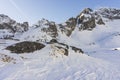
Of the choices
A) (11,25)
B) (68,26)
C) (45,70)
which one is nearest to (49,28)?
(68,26)

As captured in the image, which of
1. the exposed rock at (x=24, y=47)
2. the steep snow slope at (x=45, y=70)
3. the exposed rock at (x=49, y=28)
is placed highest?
the exposed rock at (x=49, y=28)

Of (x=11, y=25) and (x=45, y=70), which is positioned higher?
(x=11, y=25)

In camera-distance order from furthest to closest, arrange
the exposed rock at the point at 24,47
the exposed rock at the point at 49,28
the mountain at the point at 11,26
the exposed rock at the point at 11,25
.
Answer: the exposed rock at the point at 11,25 < the mountain at the point at 11,26 < the exposed rock at the point at 49,28 < the exposed rock at the point at 24,47

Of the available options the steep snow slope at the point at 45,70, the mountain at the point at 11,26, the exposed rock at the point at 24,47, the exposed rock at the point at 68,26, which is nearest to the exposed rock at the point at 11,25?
the mountain at the point at 11,26

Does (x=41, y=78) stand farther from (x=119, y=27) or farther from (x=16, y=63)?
(x=119, y=27)

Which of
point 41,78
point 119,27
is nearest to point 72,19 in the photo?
point 119,27

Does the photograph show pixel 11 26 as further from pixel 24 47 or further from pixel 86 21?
pixel 24 47

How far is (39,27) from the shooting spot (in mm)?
135625

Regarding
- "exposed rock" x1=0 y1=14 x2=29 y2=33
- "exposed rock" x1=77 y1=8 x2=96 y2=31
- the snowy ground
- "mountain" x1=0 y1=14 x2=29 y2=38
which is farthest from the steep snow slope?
"exposed rock" x1=0 y1=14 x2=29 y2=33

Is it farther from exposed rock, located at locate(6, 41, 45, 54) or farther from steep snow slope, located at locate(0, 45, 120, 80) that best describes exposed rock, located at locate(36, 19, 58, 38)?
steep snow slope, located at locate(0, 45, 120, 80)

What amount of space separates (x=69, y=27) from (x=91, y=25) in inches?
688

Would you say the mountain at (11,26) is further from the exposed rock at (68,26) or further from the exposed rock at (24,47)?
the exposed rock at (24,47)

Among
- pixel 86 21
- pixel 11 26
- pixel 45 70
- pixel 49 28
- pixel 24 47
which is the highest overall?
pixel 86 21

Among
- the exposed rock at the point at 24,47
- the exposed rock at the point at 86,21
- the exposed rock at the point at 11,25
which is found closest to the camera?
the exposed rock at the point at 24,47
